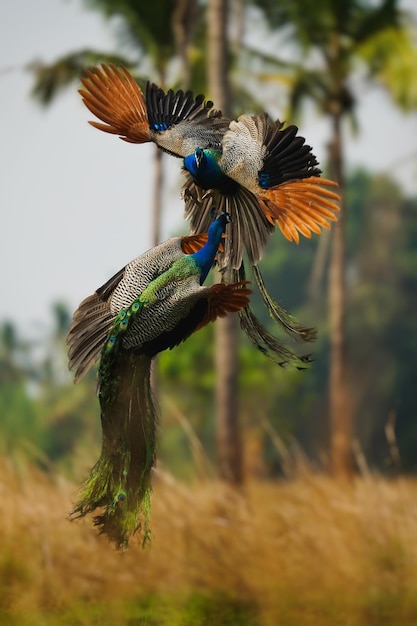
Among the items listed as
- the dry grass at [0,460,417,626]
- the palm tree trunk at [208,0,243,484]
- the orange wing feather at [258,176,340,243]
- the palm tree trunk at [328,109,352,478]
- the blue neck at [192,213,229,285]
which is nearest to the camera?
the orange wing feather at [258,176,340,243]

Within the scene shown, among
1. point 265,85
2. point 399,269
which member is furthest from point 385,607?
point 399,269

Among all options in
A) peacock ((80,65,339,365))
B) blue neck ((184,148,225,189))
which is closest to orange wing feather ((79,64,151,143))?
peacock ((80,65,339,365))

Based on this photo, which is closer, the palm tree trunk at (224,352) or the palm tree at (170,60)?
the palm tree trunk at (224,352)

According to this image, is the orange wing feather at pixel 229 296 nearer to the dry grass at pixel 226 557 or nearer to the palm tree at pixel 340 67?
the dry grass at pixel 226 557

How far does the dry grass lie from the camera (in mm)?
6570

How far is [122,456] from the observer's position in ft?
7.22

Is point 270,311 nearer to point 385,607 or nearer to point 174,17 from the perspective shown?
point 385,607

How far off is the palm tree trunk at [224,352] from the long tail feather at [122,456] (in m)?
7.04

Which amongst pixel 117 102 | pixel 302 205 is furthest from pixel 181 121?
pixel 302 205

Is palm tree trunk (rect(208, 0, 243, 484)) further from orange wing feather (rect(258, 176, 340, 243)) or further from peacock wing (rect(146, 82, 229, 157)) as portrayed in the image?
orange wing feather (rect(258, 176, 340, 243))

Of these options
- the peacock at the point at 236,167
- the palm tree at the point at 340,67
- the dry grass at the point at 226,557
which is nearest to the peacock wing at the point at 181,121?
the peacock at the point at 236,167

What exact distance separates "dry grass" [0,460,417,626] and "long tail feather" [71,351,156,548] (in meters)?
4.07

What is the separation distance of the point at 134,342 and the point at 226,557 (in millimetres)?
5193

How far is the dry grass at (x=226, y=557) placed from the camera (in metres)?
6.57
